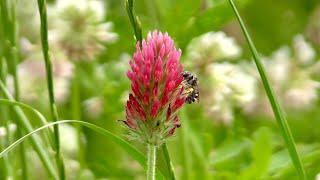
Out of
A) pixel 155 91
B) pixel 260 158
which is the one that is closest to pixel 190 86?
pixel 155 91

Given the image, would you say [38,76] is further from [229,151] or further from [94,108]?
[229,151]

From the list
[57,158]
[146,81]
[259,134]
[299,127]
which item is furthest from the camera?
[299,127]

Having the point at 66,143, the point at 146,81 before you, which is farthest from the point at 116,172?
the point at 146,81

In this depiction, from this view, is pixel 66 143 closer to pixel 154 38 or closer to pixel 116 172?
pixel 116 172

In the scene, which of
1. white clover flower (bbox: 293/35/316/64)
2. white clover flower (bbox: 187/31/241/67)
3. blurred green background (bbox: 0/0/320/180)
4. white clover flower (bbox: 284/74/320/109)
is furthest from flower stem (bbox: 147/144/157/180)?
white clover flower (bbox: 293/35/316/64)

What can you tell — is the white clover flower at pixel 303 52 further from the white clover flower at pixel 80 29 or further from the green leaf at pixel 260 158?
the green leaf at pixel 260 158
